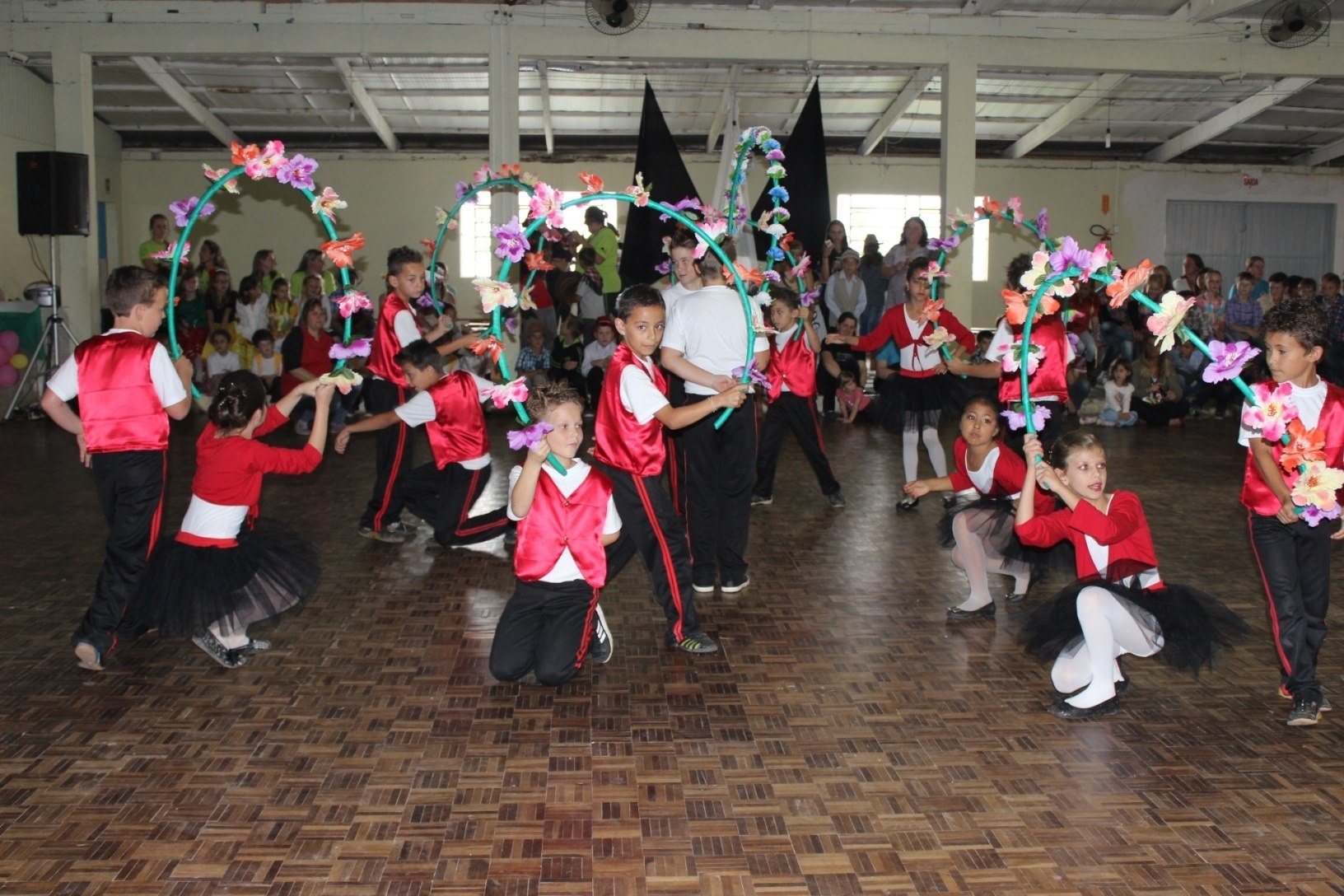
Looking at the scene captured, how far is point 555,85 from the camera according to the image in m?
14.7

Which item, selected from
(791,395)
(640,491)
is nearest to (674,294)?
(640,491)

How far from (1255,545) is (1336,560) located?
2653mm

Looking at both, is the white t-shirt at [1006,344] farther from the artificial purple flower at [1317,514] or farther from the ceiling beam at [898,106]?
the ceiling beam at [898,106]

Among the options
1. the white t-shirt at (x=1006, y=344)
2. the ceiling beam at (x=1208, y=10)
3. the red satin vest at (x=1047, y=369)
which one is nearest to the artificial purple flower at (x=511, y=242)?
the white t-shirt at (x=1006, y=344)

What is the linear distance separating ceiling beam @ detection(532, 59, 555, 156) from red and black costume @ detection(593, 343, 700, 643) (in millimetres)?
8867

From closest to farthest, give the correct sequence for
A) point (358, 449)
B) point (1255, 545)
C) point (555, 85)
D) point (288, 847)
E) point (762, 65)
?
point (288, 847) → point (1255, 545) → point (358, 449) → point (762, 65) → point (555, 85)

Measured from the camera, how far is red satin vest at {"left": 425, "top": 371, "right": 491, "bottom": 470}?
6.11 m

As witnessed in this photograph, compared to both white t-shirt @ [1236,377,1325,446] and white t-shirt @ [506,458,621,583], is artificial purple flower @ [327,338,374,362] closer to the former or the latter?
white t-shirt @ [506,458,621,583]

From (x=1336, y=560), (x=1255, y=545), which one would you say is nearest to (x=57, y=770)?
(x=1255, y=545)

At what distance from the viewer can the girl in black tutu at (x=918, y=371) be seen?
7324 millimetres

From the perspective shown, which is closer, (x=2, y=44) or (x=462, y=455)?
(x=462, y=455)

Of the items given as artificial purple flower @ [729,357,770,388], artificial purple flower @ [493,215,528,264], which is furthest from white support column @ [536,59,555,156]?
artificial purple flower @ [729,357,770,388]

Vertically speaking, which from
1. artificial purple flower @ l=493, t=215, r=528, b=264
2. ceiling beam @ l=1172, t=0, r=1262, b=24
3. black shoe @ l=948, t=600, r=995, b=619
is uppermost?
ceiling beam @ l=1172, t=0, r=1262, b=24

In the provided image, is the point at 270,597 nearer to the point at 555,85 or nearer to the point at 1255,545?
the point at 1255,545
